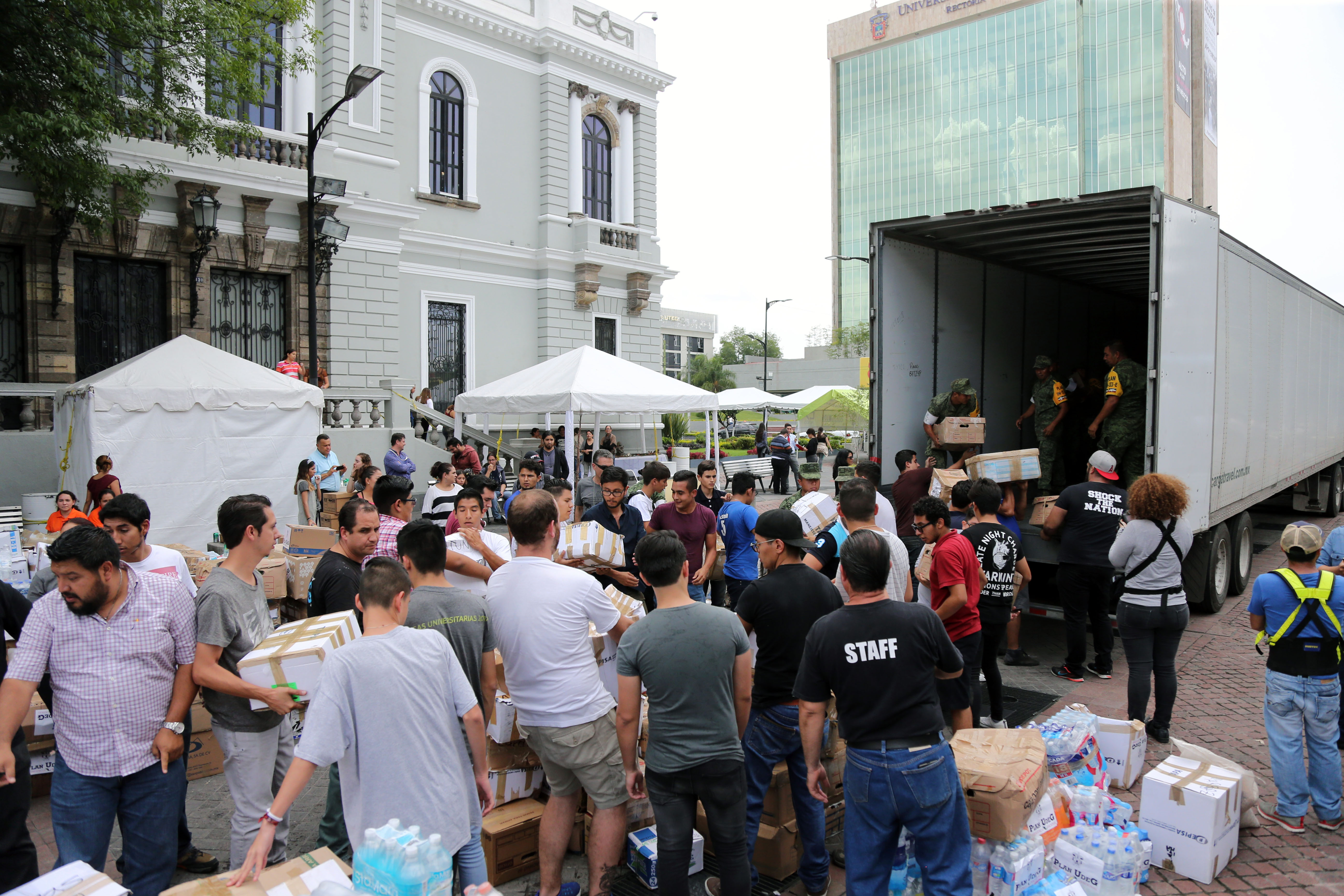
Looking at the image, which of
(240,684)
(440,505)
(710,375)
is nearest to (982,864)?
(240,684)

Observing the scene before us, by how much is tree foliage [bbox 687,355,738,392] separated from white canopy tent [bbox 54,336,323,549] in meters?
55.2

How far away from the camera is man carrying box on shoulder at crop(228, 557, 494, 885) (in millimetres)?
2891

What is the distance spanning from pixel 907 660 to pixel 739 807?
91 centimetres

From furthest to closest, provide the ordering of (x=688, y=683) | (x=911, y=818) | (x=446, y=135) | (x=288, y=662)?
(x=446, y=135), (x=288, y=662), (x=688, y=683), (x=911, y=818)

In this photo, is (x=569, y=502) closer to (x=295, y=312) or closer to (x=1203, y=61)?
(x=295, y=312)

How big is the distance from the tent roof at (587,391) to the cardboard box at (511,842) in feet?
30.4

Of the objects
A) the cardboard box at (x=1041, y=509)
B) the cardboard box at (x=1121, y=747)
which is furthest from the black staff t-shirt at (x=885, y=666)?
the cardboard box at (x=1041, y=509)

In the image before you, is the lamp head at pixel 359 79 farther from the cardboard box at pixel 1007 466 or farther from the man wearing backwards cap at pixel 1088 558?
the man wearing backwards cap at pixel 1088 558

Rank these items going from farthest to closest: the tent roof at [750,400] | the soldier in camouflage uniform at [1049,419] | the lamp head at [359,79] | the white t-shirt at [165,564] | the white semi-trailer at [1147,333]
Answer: the tent roof at [750,400] < the lamp head at [359,79] < the soldier in camouflage uniform at [1049,419] < the white semi-trailer at [1147,333] < the white t-shirt at [165,564]

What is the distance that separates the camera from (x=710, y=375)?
91688mm

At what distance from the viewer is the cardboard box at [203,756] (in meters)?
5.25

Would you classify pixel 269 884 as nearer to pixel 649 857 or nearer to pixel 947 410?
pixel 649 857

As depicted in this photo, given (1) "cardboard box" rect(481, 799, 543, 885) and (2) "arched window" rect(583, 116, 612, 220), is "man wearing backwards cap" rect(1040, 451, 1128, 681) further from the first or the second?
(2) "arched window" rect(583, 116, 612, 220)

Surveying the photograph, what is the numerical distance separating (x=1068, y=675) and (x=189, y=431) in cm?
1057
